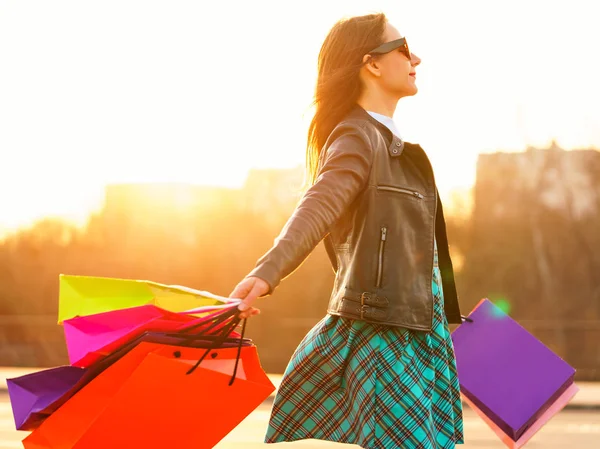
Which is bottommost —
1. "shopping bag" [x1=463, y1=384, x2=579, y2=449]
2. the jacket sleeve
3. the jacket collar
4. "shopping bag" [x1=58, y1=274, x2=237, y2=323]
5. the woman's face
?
"shopping bag" [x1=463, y1=384, x2=579, y2=449]

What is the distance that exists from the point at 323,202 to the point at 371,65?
66 centimetres

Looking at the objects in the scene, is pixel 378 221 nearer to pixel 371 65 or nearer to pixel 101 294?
pixel 371 65

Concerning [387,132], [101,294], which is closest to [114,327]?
[101,294]

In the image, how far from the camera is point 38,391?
7.95 ft

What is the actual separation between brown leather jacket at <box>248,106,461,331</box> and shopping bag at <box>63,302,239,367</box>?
433mm

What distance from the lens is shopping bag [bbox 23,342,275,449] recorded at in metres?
2.35

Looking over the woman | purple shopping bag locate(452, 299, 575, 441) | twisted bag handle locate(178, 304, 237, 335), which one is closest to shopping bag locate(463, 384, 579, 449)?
purple shopping bag locate(452, 299, 575, 441)

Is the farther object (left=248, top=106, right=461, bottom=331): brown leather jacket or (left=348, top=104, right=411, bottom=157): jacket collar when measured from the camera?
(left=348, top=104, right=411, bottom=157): jacket collar

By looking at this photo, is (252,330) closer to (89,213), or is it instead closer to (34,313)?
(34,313)

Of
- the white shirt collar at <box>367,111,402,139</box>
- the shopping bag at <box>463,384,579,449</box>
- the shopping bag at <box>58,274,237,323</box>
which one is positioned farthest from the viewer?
the shopping bag at <box>463,384,579,449</box>

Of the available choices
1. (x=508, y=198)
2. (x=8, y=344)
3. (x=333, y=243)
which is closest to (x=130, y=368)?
(x=333, y=243)

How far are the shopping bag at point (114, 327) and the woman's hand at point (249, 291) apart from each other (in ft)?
0.11

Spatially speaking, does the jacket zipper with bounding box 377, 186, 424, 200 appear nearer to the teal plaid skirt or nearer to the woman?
the woman

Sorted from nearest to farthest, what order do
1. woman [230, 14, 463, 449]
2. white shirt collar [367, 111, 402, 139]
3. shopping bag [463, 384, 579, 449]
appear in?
woman [230, 14, 463, 449] < white shirt collar [367, 111, 402, 139] < shopping bag [463, 384, 579, 449]
